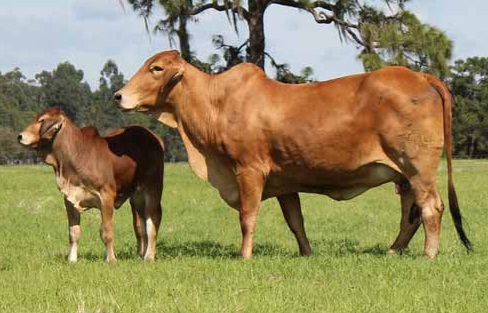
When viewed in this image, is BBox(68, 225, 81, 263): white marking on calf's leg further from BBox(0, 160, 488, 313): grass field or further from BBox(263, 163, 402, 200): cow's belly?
BBox(263, 163, 402, 200): cow's belly

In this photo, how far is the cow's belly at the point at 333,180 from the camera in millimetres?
8078

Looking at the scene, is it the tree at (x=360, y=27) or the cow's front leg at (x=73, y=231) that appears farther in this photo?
the tree at (x=360, y=27)

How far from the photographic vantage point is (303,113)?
322 inches

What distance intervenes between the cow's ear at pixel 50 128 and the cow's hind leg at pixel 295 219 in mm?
2523

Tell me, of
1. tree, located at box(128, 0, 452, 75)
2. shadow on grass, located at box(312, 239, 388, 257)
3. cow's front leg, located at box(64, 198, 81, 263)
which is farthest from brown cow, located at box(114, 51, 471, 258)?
tree, located at box(128, 0, 452, 75)

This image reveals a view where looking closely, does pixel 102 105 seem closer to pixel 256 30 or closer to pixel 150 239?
pixel 256 30

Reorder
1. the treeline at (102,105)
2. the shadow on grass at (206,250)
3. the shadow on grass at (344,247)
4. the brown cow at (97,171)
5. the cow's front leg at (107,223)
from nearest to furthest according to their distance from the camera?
the cow's front leg at (107,223)
the brown cow at (97,171)
the shadow on grass at (206,250)
the shadow on grass at (344,247)
the treeline at (102,105)

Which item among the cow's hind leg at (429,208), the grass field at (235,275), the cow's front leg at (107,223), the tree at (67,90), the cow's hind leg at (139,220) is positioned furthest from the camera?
the tree at (67,90)

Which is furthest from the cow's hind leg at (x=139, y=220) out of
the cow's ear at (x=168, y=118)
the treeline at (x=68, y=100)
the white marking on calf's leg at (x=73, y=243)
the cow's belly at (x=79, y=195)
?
the treeline at (x=68, y=100)

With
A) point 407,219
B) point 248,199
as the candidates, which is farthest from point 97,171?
point 407,219

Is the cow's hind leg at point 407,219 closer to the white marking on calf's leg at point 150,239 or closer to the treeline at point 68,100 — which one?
the white marking on calf's leg at point 150,239

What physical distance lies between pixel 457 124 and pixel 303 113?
6428 cm

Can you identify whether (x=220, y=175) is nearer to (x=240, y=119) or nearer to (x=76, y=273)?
(x=240, y=119)

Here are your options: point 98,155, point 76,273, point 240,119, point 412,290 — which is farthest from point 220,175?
point 412,290
